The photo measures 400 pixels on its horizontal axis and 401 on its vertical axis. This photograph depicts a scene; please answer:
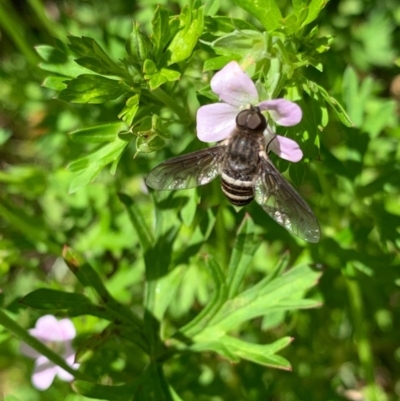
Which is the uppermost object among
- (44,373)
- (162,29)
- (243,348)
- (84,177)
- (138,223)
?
(162,29)

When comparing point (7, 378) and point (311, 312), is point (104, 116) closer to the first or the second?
point (311, 312)

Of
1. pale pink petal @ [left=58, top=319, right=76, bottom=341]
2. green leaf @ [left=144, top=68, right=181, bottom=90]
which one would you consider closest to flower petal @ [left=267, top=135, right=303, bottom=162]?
green leaf @ [left=144, top=68, right=181, bottom=90]

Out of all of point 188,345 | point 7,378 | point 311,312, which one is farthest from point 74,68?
point 7,378

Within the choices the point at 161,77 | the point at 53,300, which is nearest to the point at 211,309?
the point at 53,300

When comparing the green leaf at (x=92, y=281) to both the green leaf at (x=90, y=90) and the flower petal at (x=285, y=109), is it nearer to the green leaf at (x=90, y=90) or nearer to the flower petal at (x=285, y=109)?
the green leaf at (x=90, y=90)

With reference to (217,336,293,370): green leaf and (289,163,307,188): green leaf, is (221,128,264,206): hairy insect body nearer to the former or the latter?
(289,163,307,188): green leaf

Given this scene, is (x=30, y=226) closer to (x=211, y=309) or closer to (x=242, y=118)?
(x=211, y=309)
